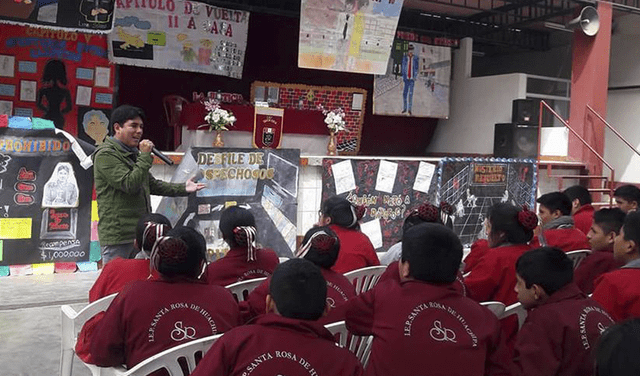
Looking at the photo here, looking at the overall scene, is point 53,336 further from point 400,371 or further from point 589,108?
point 589,108

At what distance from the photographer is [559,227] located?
154 inches

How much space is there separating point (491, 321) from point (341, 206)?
151 centimetres

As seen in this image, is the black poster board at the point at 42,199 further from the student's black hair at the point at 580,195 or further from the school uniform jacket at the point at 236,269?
the student's black hair at the point at 580,195

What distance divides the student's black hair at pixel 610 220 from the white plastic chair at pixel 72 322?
2.28 metres

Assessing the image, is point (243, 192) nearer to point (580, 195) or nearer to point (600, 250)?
point (580, 195)

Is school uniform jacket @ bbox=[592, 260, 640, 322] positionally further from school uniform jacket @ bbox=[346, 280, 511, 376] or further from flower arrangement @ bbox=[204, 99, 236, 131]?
flower arrangement @ bbox=[204, 99, 236, 131]

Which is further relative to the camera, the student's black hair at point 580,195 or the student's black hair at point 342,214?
the student's black hair at point 580,195

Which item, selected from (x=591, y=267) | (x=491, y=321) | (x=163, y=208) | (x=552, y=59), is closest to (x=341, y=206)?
(x=591, y=267)

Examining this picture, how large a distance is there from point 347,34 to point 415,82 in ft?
11.9

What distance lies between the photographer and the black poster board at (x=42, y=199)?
531 cm

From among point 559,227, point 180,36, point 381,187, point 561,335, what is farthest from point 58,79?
point 561,335

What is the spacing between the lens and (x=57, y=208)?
5.49 meters

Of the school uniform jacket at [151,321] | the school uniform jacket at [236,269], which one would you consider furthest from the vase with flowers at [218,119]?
the school uniform jacket at [151,321]

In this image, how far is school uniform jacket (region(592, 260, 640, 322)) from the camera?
2.30 m
